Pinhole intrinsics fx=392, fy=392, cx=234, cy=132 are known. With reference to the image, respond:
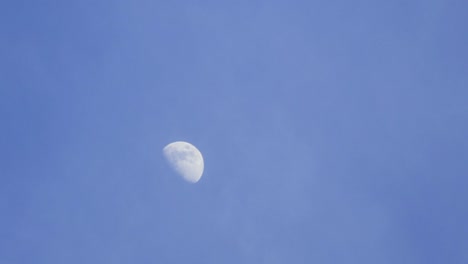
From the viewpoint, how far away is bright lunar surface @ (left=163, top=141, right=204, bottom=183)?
37.9 ft

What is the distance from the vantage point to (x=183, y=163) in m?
11.5

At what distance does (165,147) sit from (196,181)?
1.44m

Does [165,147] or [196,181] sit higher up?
[165,147]

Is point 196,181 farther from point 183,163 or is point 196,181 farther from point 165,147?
point 165,147

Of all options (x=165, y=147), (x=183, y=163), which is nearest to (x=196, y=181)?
(x=183, y=163)

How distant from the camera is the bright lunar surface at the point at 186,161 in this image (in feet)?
37.9

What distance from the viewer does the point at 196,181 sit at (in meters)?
11.5

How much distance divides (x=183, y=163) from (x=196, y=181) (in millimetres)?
653

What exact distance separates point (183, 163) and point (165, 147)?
818mm

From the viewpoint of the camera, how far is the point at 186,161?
11.5 m

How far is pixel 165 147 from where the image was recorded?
1188 centimetres
